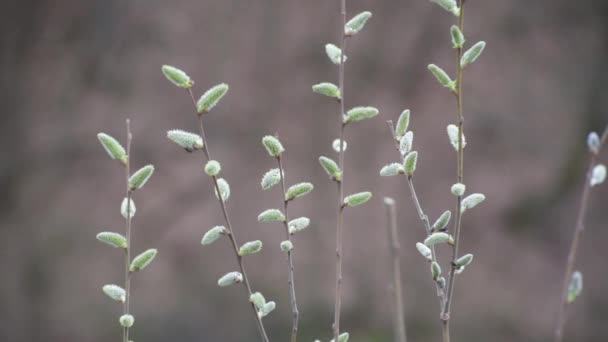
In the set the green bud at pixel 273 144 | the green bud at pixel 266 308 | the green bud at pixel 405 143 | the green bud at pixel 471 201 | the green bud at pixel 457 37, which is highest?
the green bud at pixel 457 37

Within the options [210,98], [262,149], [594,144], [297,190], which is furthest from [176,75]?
[262,149]

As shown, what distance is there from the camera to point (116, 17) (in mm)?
2248

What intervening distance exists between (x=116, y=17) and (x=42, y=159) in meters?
0.53

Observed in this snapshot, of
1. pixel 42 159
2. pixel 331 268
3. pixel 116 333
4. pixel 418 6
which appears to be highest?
pixel 418 6

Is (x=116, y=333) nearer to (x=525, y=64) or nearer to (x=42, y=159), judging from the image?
(x=42, y=159)

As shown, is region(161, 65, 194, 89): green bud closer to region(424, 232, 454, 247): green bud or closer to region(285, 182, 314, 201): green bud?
region(285, 182, 314, 201): green bud

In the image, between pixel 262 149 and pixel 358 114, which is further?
pixel 262 149

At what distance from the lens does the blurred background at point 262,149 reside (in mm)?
2227


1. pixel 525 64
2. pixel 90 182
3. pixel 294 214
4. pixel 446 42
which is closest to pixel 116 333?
pixel 90 182

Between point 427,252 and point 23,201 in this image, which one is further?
point 23,201

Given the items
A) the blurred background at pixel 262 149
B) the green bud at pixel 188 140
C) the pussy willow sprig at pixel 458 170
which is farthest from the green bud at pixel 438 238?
the blurred background at pixel 262 149

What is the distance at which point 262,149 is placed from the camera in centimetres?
228

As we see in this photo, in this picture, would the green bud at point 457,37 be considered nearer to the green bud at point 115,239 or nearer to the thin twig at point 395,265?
the thin twig at point 395,265

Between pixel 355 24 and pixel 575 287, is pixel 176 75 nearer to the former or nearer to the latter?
pixel 355 24
